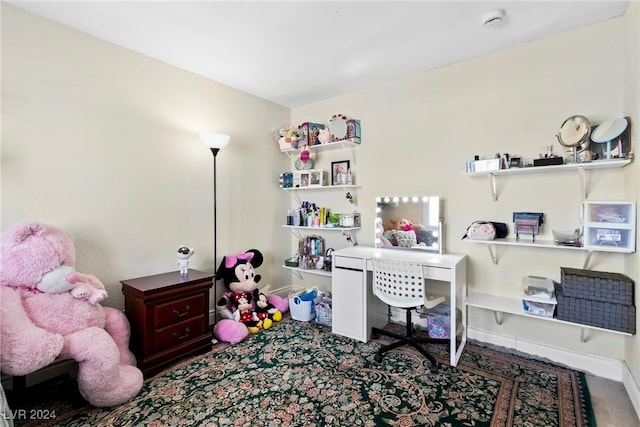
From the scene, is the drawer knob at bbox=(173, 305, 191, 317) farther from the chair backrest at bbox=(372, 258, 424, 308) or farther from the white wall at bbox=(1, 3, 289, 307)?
the chair backrest at bbox=(372, 258, 424, 308)

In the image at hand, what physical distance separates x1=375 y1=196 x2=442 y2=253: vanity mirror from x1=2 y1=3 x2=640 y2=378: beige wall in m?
0.14

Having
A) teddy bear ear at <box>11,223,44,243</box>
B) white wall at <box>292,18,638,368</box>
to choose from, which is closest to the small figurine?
teddy bear ear at <box>11,223,44,243</box>

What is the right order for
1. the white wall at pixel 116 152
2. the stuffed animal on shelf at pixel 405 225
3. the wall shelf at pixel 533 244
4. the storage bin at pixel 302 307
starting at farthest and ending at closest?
the storage bin at pixel 302 307, the stuffed animal on shelf at pixel 405 225, the wall shelf at pixel 533 244, the white wall at pixel 116 152

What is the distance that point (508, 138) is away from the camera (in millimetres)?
2484

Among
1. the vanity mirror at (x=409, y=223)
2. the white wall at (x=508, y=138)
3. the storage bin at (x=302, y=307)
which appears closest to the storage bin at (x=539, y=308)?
the white wall at (x=508, y=138)

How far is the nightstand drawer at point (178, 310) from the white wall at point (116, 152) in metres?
0.47

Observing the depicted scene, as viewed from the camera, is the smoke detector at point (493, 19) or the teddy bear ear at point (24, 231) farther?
the smoke detector at point (493, 19)

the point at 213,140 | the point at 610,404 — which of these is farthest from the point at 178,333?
the point at 610,404

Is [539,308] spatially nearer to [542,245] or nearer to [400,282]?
[542,245]

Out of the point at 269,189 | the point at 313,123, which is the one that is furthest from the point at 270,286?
the point at 313,123

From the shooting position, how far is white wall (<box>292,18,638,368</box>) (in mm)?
2150

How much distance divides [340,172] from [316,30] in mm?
1527

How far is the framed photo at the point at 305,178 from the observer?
356 centimetres

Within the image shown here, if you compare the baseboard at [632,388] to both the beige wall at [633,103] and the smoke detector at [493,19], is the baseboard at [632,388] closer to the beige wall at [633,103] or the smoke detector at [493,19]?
the beige wall at [633,103]
